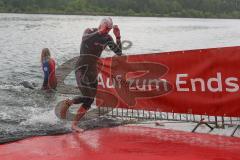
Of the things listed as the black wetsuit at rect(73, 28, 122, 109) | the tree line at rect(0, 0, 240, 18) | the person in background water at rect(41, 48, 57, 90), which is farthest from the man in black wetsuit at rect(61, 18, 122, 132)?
the tree line at rect(0, 0, 240, 18)

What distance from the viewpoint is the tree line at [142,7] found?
4751 inches

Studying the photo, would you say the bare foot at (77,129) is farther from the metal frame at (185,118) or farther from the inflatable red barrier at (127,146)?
the metal frame at (185,118)

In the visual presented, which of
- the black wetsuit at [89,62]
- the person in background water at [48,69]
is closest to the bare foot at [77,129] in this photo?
the black wetsuit at [89,62]

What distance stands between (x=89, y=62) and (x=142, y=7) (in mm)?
125296

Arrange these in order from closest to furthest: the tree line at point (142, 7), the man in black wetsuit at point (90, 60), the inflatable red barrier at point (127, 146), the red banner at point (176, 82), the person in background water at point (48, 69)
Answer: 1. the inflatable red barrier at point (127, 146)
2. the red banner at point (176, 82)
3. the man in black wetsuit at point (90, 60)
4. the person in background water at point (48, 69)
5. the tree line at point (142, 7)

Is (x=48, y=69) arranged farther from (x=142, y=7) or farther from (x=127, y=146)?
(x=142, y=7)

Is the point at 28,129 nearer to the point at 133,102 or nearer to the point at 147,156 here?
the point at 133,102

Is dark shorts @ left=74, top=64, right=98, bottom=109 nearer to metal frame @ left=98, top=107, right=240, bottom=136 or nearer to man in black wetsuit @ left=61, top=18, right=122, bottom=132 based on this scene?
man in black wetsuit @ left=61, top=18, right=122, bottom=132

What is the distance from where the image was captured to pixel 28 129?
32.2ft

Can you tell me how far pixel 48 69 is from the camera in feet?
52.5

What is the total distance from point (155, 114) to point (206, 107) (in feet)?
4.97

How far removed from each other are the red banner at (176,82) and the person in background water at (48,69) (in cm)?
639

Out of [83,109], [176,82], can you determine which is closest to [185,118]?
[176,82]

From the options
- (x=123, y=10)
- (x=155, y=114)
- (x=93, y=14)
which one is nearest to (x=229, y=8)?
(x=123, y=10)
